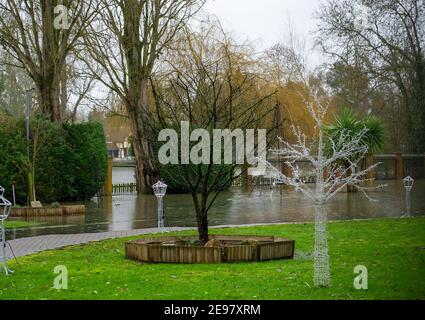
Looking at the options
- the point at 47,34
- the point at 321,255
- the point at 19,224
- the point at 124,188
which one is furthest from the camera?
the point at 124,188

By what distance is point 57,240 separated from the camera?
1675 cm

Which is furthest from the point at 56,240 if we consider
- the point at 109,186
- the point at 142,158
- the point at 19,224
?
the point at 142,158

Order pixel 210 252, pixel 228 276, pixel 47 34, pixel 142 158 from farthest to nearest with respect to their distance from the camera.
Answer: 1. pixel 142 158
2. pixel 47 34
3. pixel 210 252
4. pixel 228 276

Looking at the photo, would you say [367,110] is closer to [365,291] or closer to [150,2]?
[150,2]

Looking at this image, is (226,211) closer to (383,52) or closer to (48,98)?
(48,98)

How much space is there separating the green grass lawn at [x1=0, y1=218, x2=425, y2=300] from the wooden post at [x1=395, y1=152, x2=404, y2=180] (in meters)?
30.8

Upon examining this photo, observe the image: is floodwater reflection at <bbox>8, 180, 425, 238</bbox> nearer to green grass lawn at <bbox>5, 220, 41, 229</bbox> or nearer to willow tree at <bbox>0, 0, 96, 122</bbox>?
green grass lawn at <bbox>5, 220, 41, 229</bbox>

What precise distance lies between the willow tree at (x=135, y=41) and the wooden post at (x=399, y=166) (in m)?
17.7

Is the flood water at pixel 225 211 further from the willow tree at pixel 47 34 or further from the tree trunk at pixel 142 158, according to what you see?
the willow tree at pixel 47 34

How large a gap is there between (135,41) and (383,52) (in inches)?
699

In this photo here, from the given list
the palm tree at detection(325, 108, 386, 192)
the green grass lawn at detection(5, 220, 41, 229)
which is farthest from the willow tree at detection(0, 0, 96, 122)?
the palm tree at detection(325, 108, 386, 192)

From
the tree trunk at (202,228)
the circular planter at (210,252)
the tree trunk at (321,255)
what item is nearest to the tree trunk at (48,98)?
the tree trunk at (202,228)

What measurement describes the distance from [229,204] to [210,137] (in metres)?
13.4

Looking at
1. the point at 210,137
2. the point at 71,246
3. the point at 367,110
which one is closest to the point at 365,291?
the point at 210,137
